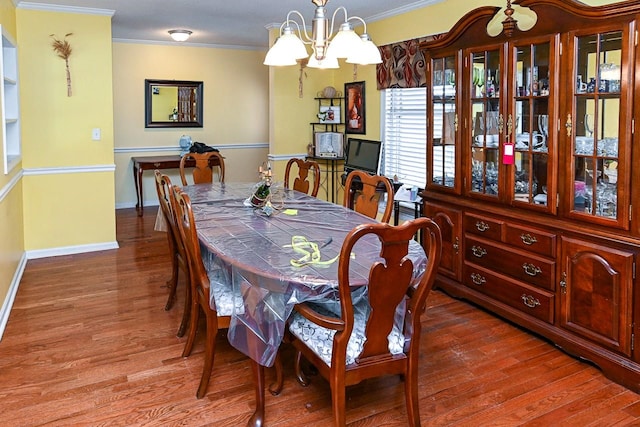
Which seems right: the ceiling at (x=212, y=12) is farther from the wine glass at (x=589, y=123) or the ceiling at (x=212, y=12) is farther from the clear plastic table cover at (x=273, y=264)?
the clear plastic table cover at (x=273, y=264)

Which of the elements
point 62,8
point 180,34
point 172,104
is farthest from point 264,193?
point 172,104

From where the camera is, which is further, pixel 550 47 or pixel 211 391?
pixel 550 47

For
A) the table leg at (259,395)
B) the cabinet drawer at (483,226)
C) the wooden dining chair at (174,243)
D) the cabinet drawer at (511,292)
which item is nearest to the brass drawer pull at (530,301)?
the cabinet drawer at (511,292)

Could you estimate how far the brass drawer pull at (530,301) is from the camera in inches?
124

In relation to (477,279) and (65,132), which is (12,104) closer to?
(65,132)

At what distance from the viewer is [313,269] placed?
2195mm

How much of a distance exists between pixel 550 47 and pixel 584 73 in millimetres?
252

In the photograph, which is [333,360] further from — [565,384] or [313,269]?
[565,384]

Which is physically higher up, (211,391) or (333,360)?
(333,360)

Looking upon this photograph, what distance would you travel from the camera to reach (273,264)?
7.48 ft

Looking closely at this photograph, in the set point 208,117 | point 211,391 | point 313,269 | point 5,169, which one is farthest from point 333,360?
point 208,117

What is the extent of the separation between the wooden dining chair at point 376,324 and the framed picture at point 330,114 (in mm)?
4031

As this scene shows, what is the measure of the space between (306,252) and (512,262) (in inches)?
59.3

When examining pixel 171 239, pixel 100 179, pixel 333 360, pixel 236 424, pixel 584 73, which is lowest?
pixel 236 424
